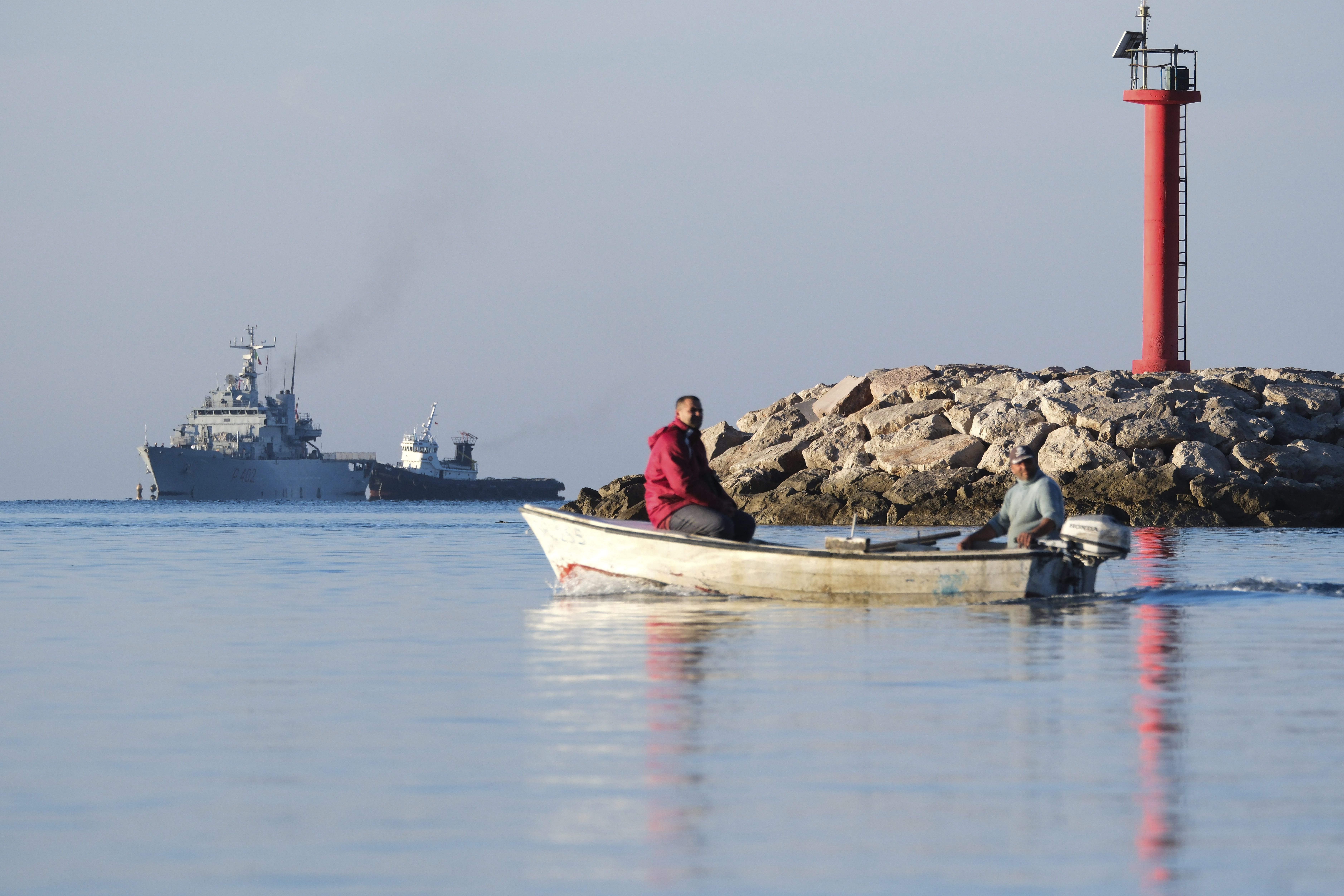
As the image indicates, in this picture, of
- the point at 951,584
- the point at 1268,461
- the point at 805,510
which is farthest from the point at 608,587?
the point at 1268,461

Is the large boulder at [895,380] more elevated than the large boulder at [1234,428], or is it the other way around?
the large boulder at [895,380]

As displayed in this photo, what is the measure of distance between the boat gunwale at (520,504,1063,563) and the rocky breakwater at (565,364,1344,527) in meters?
17.8

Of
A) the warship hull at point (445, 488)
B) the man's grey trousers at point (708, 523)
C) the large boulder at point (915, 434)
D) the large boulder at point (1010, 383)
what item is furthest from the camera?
the warship hull at point (445, 488)

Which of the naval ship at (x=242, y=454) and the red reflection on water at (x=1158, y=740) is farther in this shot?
the naval ship at (x=242, y=454)

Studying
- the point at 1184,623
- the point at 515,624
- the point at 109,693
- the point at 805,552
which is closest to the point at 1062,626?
the point at 1184,623

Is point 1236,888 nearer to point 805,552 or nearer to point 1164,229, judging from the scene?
point 805,552

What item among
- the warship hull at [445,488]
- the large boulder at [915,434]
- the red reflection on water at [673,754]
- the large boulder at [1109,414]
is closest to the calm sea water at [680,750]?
the red reflection on water at [673,754]

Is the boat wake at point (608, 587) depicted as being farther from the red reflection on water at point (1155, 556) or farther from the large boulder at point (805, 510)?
the large boulder at point (805, 510)

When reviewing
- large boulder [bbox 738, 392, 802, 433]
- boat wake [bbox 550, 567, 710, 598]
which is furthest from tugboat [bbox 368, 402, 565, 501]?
boat wake [bbox 550, 567, 710, 598]

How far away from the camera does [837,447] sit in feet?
134

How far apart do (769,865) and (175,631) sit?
31.4 ft

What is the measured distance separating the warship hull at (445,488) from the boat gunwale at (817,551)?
10703 centimetres

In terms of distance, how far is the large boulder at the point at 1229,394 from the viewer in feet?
129

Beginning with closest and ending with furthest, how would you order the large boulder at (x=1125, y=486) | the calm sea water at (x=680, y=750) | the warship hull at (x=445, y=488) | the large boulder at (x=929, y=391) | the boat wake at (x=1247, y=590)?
1. the calm sea water at (x=680, y=750)
2. the boat wake at (x=1247, y=590)
3. the large boulder at (x=1125, y=486)
4. the large boulder at (x=929, y=391)
5. the warship hull at (x=445, y=488)
